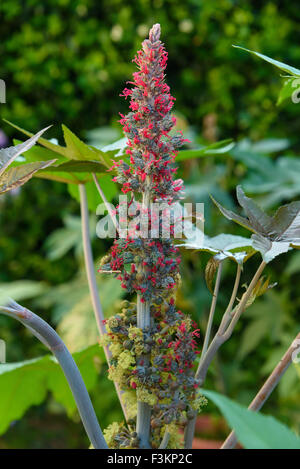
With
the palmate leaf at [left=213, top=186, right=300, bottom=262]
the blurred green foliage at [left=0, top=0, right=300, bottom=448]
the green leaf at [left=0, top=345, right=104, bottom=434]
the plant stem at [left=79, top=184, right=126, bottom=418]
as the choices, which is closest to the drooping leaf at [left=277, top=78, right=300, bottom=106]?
the palmate leaf at [left=213, top=186, right=300, bottom=262]

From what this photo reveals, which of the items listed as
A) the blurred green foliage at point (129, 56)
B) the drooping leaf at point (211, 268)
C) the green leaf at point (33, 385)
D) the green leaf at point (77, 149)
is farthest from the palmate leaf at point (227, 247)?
the blurred green foliage at point (129, 56)

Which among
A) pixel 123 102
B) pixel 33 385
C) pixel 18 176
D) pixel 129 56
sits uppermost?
pixel 129 56

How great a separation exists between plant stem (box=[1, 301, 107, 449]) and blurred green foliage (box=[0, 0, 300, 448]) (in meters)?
1.39

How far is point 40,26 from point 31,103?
28 centimetres

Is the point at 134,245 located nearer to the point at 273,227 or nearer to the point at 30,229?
the point at 273,227

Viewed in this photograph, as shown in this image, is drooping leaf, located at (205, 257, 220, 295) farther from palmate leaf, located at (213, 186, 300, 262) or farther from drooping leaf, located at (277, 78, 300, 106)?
drooping leaf, located at (277, 78, 300, 106)

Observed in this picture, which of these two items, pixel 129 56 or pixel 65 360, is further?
pixel 129 56

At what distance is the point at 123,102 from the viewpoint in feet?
6.54

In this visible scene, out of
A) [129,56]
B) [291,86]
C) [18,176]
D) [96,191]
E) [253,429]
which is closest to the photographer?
[253,429]

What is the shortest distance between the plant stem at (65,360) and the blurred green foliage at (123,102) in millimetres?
1386

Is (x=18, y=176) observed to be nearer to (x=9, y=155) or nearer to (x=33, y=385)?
(x=9, y=155)

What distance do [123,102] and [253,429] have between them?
1.86m

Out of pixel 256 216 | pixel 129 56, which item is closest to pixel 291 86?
pixel 256 216
